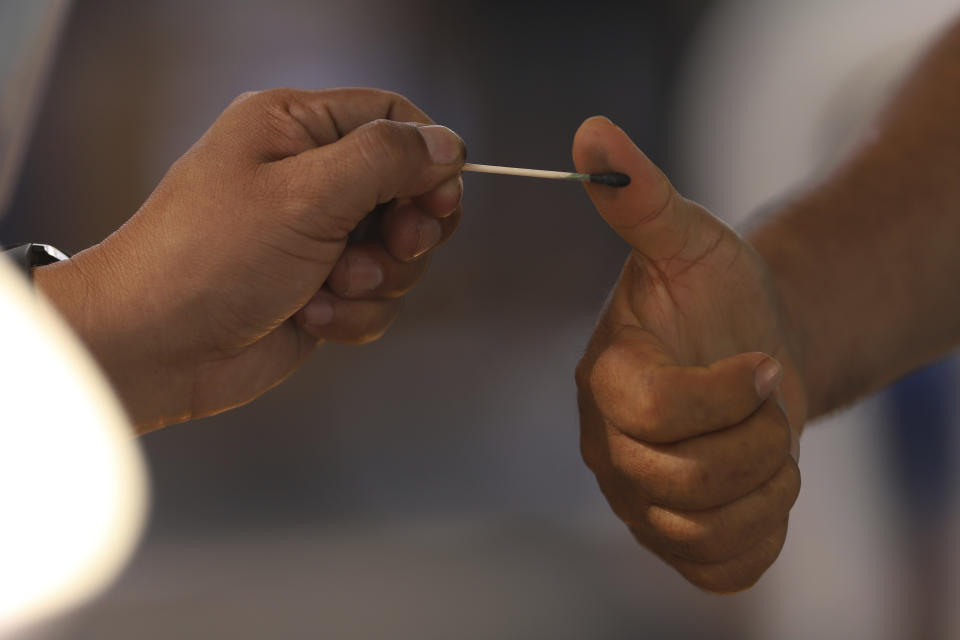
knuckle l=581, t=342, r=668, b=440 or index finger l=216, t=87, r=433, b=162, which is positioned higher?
index finger l=216, t=87, r=433, b=162

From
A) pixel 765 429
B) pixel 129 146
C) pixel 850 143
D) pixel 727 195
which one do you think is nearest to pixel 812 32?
pixel 727 195

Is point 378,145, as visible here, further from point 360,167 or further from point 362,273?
point 362,273

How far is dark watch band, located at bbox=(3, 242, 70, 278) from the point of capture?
569mm

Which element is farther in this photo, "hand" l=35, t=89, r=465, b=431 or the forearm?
the forearm

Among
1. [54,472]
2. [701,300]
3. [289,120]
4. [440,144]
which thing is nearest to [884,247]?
[701,300]

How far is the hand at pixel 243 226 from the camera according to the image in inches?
21.9

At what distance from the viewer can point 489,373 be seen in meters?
1.68

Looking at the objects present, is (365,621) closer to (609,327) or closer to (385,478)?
(385,478)

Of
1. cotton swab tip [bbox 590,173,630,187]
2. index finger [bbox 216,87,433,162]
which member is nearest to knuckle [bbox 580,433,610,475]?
cotton swab tip [bbox 590,173,630,187]

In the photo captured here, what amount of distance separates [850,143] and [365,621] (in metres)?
1.16

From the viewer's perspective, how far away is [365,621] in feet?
4.71

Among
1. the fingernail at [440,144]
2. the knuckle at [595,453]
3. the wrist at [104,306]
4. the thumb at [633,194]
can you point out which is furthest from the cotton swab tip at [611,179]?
Answer: the wrist at [104,306]

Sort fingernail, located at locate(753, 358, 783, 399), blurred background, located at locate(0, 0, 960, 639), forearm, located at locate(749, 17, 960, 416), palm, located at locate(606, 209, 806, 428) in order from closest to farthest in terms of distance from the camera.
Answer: fingernail, located at locate(753, 358, 783, 399)
palm, located at locate(606, 209, 806, 428)
forearm, located at locate(749, 17, 960, 416)
blurred background, located at locate(0, 0, 960, 639)

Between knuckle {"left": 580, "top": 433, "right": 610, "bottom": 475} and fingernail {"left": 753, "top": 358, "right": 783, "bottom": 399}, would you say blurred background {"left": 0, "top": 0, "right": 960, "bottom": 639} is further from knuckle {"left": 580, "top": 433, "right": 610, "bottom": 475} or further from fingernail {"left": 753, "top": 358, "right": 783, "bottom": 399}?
fingernail {"left": 753, "top": 358, "right": 783, "bottom": 399}
